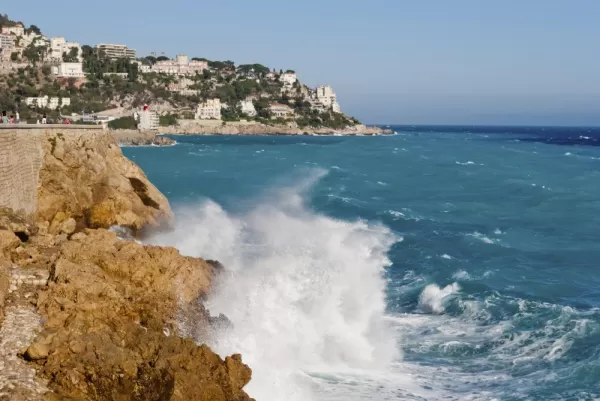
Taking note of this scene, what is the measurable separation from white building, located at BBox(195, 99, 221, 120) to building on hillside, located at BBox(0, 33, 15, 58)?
4544 cm

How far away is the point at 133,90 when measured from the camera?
539ft

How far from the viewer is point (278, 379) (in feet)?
48.9

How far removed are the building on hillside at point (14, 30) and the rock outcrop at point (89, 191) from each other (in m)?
173

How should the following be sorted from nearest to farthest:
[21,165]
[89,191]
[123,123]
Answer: [21,165]
[89,191]
[123,123]

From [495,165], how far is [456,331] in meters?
53.1

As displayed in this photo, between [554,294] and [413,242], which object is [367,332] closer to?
[554,294]

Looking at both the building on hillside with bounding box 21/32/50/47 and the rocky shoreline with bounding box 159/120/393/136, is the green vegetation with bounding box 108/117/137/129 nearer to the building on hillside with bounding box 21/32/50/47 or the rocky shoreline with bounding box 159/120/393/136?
the rocky shoreline with bounding box 159/120/393/136

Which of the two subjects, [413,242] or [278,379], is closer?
[278,379]

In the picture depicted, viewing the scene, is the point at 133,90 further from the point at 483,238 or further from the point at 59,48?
the point at 483,238

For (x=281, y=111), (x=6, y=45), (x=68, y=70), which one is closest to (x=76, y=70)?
(x=68, y=70)

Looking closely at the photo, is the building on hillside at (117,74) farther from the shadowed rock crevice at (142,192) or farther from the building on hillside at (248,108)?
the shadowed rock crevice at (142,192)

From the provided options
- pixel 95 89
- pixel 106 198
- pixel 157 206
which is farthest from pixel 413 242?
pixel 95 89

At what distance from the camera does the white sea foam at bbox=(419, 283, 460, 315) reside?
850 inches

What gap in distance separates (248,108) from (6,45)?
60.0m
